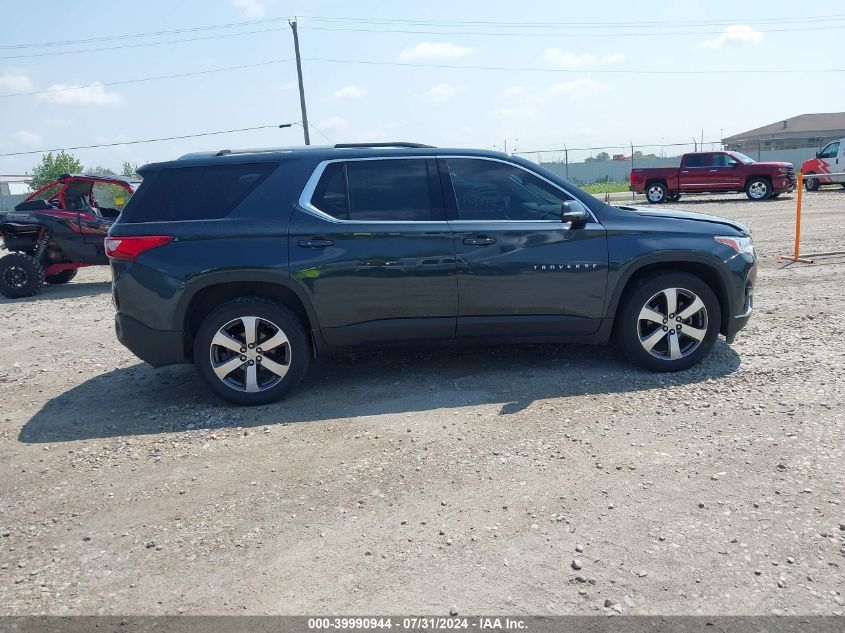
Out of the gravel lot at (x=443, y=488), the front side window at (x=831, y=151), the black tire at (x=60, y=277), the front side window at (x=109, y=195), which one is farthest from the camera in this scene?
the front side window at (x=831, y=151)

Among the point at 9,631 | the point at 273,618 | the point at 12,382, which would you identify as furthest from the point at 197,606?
the point at 12,382

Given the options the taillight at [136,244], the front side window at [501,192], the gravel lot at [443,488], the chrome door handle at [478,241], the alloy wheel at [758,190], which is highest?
the front side window at [501,192]

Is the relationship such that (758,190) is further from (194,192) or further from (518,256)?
(194,192)

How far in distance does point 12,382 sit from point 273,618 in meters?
4.86

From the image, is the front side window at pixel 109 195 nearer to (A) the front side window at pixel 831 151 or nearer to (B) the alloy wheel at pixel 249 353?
(B) the alloy wheel at pixel 249 353

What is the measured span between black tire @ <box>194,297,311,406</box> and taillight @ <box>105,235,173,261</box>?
64 cm

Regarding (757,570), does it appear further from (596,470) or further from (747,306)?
(747,306)

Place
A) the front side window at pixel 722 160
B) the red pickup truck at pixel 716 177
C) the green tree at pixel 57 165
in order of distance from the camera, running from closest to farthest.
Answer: the red pickup truck at pixel 716 177, the front side window at pixel 722 160, the green tree at pixel 57 165

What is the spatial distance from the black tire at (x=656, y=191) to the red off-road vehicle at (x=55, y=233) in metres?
19.2

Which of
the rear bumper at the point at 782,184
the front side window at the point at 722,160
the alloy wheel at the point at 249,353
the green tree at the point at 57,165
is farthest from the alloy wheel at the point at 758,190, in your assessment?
the green tree at the point at 57,165

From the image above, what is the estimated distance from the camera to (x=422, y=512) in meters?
3.72

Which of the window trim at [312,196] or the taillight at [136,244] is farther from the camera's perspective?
the window trim at [312,196]

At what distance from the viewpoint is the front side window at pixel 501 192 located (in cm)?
563

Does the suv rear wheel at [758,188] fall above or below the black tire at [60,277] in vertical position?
above
